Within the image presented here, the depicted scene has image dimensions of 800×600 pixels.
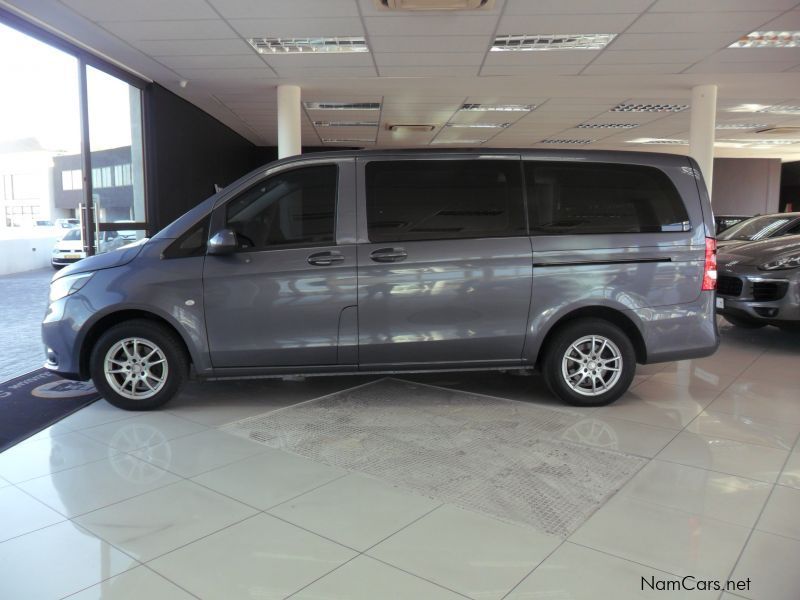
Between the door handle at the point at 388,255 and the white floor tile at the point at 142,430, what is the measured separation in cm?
153

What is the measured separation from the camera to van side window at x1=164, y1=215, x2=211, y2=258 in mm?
3814

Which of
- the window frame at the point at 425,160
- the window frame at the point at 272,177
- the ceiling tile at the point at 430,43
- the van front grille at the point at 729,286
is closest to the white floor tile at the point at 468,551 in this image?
the window frame at the point at 425,160

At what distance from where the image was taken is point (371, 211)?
12.5 ft

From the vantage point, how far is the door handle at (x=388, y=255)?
3.76 m

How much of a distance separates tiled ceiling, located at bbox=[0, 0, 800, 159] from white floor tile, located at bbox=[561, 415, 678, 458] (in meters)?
3.85

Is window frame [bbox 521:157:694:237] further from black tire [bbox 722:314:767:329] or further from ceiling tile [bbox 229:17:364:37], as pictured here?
black tire [bbox 722:314:767:329]

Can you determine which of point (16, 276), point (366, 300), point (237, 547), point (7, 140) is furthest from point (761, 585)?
point (16, 276)

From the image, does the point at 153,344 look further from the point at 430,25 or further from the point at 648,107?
the point at 648,107

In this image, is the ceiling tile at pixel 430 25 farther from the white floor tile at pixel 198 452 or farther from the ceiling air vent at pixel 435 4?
the white floor tile at pixel 198 452

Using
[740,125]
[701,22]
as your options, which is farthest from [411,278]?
[740,125]

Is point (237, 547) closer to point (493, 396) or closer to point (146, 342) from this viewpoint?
point (146, 342)

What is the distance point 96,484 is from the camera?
2857 millimetres

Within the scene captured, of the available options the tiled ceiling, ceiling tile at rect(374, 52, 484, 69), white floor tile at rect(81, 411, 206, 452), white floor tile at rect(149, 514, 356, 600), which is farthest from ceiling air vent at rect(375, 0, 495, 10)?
white floor tile at rect(149, 514, 356, 600)

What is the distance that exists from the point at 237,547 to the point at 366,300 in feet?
5.99
